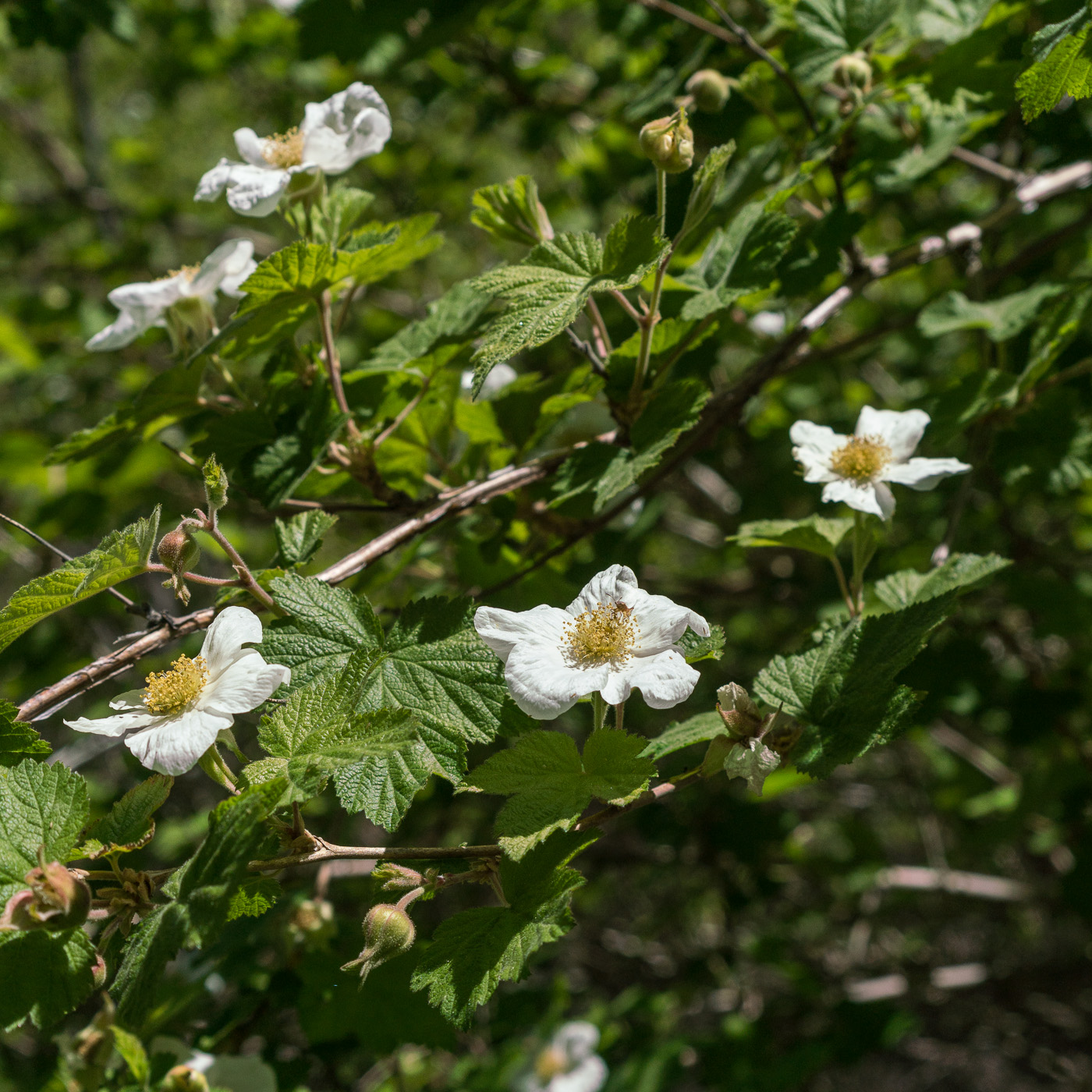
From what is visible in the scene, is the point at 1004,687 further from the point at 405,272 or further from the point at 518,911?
the point at 405,272

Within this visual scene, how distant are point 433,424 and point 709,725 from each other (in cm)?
73

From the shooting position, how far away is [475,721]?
1.03 m

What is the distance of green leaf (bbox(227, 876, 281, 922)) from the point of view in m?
0.93

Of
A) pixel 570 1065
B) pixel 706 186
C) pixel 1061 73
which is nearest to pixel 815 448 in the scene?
pixel 706 186

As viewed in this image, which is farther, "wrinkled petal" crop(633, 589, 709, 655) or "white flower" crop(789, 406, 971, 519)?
"white flower" crop(789, 406, 971, 519)

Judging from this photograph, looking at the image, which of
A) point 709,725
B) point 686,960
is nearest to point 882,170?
point 709,725

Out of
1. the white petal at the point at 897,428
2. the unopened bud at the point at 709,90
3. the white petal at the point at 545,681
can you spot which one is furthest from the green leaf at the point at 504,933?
the unopened bud at the point at 709,90

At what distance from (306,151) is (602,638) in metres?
0.86

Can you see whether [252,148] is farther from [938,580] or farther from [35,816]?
[938,580]

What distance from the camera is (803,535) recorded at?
1294 mm

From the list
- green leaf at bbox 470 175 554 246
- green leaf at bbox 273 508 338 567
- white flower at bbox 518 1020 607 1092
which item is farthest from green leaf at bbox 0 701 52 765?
white flower at bbox 518 1020 607 1092

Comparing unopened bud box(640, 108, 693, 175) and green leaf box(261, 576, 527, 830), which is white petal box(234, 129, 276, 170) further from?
green leaf box(261, 576, 527, 830)

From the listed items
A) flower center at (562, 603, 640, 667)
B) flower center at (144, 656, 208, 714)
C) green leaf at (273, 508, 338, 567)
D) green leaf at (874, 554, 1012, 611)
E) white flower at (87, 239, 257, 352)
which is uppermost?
white flower at (87, 239, 257, 352)

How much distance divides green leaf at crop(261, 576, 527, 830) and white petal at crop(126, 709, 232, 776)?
113mm
